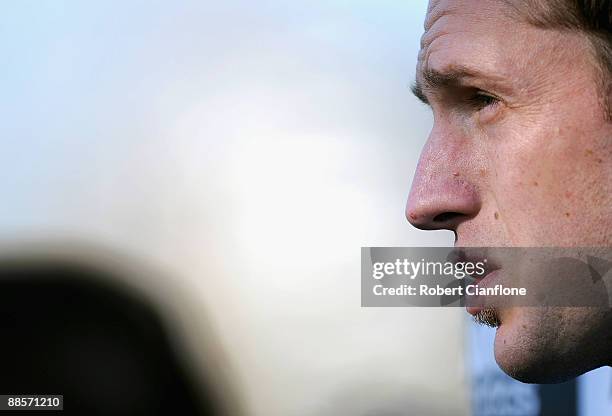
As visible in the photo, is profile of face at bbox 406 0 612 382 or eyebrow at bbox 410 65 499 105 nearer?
profile of face at bbox 406 0 612 382

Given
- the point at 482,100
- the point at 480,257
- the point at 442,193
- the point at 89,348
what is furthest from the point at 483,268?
the point at 89,348

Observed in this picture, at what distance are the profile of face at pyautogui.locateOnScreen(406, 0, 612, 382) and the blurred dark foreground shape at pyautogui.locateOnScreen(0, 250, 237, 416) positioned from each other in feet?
5.59

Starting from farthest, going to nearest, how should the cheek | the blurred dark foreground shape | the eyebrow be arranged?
the blurred dark foreground shape < the eyebrow < the cheek

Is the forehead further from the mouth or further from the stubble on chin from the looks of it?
the stubble on chin

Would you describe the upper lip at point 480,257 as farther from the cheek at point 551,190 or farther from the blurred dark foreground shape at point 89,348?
the blurred dark foreground shape at point 89,348

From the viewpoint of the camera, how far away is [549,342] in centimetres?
143

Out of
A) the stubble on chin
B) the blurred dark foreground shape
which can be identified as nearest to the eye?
the stubble on chin

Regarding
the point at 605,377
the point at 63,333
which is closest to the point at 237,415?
the point at 63,333

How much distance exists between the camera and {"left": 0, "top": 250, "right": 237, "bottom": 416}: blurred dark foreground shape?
2916mm

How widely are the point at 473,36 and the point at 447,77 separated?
92 mm

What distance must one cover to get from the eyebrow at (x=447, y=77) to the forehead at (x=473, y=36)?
11 millimetres

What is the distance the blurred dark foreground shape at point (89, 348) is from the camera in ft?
9.57

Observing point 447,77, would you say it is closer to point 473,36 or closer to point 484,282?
point 473,36

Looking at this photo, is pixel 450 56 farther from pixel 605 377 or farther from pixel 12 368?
pixel 12 368
